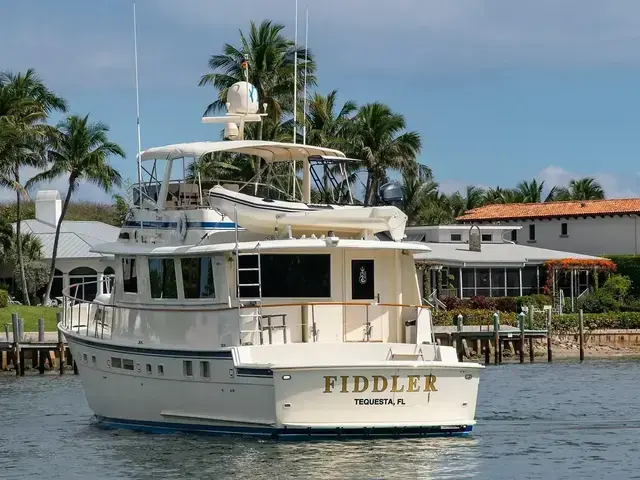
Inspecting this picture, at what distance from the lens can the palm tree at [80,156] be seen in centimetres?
6456

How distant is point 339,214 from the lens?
24125 mm

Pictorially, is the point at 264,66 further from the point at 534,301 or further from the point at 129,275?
the point at 129,275

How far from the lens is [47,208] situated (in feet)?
240

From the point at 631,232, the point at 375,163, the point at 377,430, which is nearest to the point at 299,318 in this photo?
the point at 377,430

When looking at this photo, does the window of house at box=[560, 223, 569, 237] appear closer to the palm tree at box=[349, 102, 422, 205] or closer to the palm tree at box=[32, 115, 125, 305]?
the palm tree at box=[349, 102, 422, 205]

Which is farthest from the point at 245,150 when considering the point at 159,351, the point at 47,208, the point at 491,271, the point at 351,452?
the point at 47,208

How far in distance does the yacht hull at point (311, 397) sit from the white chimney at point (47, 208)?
49728 millimetres

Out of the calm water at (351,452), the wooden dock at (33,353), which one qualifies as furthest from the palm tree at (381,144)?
the calm water at (351,452)

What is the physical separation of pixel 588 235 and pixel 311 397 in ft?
178

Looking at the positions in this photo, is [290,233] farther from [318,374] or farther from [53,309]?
[53,309]

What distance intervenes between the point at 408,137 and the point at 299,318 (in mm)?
46880

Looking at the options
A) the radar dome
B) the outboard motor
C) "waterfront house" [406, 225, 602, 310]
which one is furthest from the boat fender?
"waterfront house" [406, 225, 602, 310]

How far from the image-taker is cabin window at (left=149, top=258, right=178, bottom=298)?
25062mm

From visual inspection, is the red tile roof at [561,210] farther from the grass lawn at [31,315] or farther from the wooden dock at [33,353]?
the wooden dock at [33,353]
